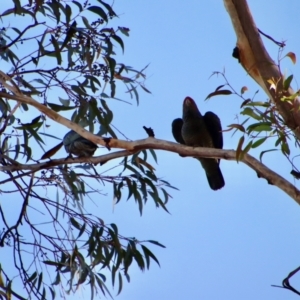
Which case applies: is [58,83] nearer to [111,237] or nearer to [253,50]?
[111,237]

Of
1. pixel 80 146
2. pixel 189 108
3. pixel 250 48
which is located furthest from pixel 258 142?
pixel 189 108

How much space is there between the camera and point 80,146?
3545mm

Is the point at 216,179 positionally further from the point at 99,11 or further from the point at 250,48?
the point at 250,48

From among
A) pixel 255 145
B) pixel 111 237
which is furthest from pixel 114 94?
pixel 255 145

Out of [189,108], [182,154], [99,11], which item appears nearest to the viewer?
[182,154]

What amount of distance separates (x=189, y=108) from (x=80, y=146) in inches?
38.6

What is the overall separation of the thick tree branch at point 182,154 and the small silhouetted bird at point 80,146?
0.91ft

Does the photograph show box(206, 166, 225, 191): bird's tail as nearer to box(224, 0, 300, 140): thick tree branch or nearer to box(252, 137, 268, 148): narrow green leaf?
box(224, 0, 300, 140): thick tree branch

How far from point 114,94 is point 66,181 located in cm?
54

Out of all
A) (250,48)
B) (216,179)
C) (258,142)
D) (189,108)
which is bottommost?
(258,142)

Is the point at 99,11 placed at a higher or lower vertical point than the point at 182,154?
higher

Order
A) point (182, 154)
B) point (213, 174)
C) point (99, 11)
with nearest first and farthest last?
point (182, 154)
point (99, 11)
point (213, 174)

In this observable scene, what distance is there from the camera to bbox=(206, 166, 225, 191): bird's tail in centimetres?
409

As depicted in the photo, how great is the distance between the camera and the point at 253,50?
107 inches
